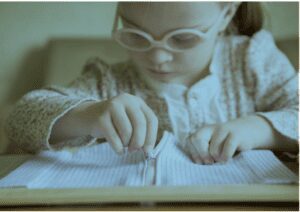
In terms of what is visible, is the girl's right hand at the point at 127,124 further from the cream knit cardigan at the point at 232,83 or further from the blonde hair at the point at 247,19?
the blonde hair at the point at 247,19

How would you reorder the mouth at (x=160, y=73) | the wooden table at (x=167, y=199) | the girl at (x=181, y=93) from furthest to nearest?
1. the mouth at (x=160, y=73)
2. the girl at (x=181, y=93)
3. the wooden table at (x=167, y=199)

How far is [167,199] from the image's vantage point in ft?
0.65

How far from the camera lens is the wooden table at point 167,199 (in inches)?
7.8

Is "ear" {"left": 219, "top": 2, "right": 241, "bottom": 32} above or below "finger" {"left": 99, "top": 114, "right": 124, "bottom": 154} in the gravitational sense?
above

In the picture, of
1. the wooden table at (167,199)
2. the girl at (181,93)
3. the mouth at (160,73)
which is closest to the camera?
the wooden table at (167,199)

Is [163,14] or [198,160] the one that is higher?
[163,14]

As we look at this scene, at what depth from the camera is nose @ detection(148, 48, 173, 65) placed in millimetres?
369

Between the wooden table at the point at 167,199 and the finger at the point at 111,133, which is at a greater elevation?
the finger at the point at 111,133

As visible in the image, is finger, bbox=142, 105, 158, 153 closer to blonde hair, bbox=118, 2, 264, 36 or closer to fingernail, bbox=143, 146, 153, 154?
fingernail, bbox=143, 146, 153, 154

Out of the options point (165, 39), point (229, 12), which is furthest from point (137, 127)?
point (229, 12)

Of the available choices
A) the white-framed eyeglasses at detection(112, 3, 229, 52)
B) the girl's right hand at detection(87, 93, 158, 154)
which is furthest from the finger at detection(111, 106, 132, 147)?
the white-framed eyeglasses at detection(112, 3, 229, 52)

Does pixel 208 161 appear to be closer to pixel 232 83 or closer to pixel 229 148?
pixel 229 148

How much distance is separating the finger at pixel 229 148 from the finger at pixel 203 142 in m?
0.01

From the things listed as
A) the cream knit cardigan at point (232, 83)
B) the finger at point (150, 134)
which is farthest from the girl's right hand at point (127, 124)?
the cream knit cardigan at point (232, 83)
